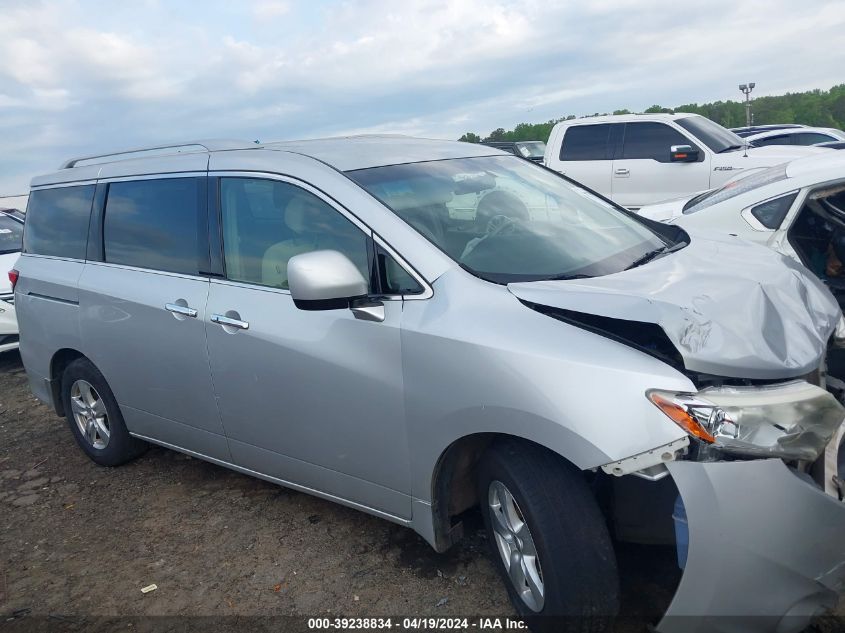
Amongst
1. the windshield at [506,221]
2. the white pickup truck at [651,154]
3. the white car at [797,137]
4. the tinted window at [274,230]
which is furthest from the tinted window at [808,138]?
the tinted window at [274,230]

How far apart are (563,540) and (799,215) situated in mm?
3745

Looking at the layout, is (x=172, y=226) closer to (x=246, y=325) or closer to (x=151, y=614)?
(x=246, y=325)

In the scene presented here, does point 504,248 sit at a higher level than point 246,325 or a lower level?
higher

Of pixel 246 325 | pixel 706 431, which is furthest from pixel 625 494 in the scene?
pixel 246 325

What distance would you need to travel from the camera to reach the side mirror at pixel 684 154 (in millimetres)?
10172

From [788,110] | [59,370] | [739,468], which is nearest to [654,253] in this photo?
[739,468]

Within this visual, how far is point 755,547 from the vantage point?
7.02 feet

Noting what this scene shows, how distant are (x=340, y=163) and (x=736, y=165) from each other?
8.11m

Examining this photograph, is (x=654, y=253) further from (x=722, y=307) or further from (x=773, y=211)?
(x=773, y=211)

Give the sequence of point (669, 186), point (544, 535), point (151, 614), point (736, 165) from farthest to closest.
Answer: point (669, 186) → point (736, 165) → point (151, 614) → point (544, 535)

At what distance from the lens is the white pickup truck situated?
10117 millimetres

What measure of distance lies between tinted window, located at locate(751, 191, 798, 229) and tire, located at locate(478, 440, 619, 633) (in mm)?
3517

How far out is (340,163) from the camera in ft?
10.7

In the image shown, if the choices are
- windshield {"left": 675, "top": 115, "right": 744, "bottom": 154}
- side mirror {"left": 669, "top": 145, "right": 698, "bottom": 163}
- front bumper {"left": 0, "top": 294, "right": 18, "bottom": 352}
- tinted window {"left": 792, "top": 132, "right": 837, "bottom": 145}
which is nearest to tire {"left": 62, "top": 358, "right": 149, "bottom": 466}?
front bumper {"left": 0, "top": 294, "right": 18, "bottom": 352}
